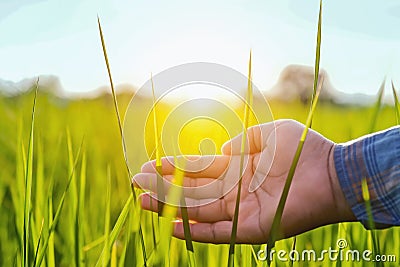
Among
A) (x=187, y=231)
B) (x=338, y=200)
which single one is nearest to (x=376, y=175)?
(x=338, y=200)

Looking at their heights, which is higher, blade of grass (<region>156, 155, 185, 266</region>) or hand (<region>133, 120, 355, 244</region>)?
hand (<region>133, 120, 355, 244</region>)

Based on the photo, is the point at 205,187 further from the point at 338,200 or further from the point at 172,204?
the point at 172,204

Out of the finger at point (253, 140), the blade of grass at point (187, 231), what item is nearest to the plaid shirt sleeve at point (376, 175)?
the finger at point (253, 140)

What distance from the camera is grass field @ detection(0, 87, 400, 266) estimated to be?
0.66m

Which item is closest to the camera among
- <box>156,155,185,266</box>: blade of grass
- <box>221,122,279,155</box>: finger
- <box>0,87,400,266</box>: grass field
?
<box>156,155,185,266</box>: blade of grass

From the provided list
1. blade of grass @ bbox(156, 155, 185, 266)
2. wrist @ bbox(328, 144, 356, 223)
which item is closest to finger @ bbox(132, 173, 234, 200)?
wrist @ bbox(328, 144, 356, 223)

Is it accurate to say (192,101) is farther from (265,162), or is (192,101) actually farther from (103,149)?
(103,149)

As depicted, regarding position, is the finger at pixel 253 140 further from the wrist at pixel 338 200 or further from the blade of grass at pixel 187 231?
the blade of grass at pixel 187 231

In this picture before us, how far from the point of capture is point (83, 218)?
80 cm

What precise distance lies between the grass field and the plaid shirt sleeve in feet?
0.18

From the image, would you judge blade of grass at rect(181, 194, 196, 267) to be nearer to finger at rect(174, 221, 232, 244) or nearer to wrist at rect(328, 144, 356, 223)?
finger at rect(174, 221, 232, 244)

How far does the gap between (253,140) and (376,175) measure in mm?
201

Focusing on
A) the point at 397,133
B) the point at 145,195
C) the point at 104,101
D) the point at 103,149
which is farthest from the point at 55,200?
the point at 104,101

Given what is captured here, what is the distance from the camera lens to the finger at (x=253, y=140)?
2.93ft
